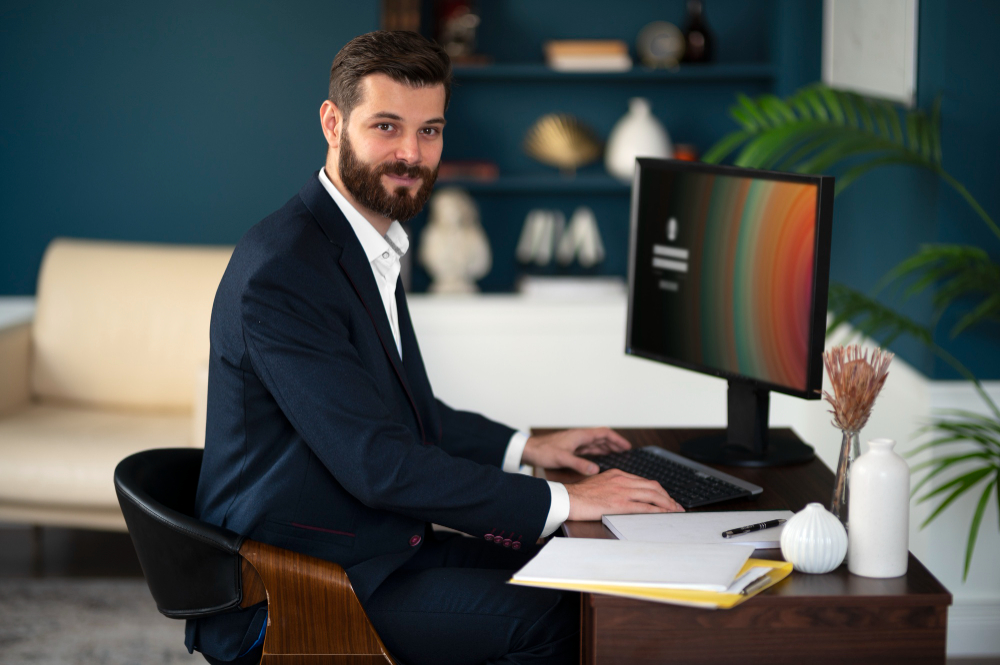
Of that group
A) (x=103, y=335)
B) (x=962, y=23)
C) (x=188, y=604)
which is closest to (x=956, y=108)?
(x=962, y=23)

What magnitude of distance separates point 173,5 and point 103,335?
5.29 ft

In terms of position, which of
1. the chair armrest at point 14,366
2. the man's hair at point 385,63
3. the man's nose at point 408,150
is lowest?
the chair armrest at point 14,366

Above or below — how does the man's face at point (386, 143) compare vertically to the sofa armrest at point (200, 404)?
above

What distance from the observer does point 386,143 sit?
1630 mm

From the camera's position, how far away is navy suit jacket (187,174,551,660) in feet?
4.72

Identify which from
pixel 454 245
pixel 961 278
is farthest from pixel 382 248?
pixel 454 245

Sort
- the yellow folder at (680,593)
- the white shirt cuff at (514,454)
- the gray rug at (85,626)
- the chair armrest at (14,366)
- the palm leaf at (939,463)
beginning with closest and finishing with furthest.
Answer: the yellow folder at (680,593), the white shirt cuff at (514,454), the palm leaf at (939,463), the gray rug at (85,626), the chair armrest at (14,366)

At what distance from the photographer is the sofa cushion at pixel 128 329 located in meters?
3.37

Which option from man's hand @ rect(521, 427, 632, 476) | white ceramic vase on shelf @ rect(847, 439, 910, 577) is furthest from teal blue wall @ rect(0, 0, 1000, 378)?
white ceramic vase on shelf @ rect(847, 439, 910, 577)

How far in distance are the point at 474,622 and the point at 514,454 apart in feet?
1.49

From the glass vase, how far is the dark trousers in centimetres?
41

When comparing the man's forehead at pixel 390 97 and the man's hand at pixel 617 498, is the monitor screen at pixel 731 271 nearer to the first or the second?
the man's hand at pixel 617 498

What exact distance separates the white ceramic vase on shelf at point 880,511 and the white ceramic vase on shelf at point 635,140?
316 cm

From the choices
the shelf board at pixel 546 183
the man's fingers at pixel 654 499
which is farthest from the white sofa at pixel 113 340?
the man's fingers at pixel 654 499
